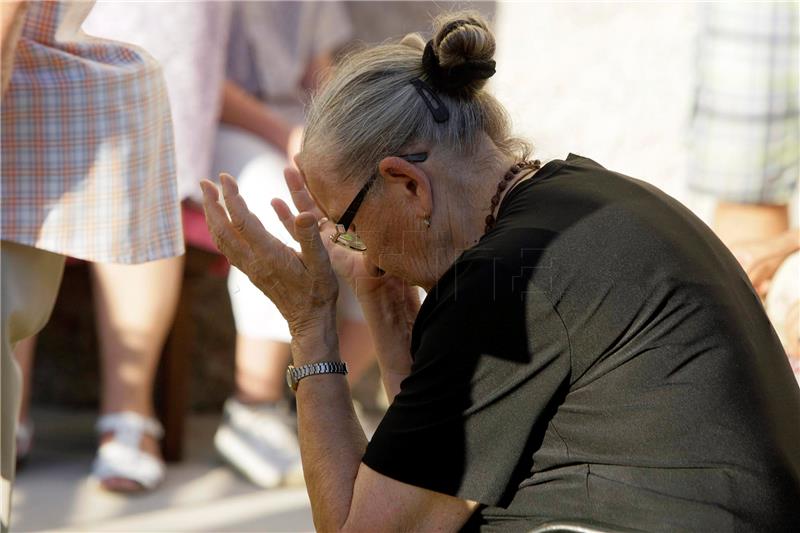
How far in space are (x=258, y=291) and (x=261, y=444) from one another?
0.52 m

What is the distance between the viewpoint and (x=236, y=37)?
4137mm

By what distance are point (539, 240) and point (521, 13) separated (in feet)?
10.0

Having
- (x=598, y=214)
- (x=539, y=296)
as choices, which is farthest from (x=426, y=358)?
(x=598, y=214)

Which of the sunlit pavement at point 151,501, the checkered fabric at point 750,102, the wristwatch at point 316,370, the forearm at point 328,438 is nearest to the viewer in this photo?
the forearm at point 328,438

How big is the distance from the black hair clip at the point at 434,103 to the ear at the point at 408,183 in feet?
0.29

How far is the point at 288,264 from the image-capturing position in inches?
77.8

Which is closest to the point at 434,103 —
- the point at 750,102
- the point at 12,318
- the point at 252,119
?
the point at 12,318

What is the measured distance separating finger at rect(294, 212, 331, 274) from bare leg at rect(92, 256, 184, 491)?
5.45ft

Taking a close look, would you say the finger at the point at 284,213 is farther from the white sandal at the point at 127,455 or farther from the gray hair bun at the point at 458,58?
the white sandal at the point at 127,455

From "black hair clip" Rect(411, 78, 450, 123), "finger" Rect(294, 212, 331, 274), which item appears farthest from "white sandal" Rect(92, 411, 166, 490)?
"black hair clip" Rect(411, 78, 450, 123)

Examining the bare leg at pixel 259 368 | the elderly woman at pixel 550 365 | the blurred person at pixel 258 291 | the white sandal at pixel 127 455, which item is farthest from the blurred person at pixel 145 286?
the elderly woman at pixel 550 365

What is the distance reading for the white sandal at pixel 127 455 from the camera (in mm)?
3469

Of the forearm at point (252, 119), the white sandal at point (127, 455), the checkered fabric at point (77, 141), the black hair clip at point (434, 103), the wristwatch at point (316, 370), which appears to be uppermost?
the black hair clip at point (434, 103)

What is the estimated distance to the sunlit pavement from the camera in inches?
129
